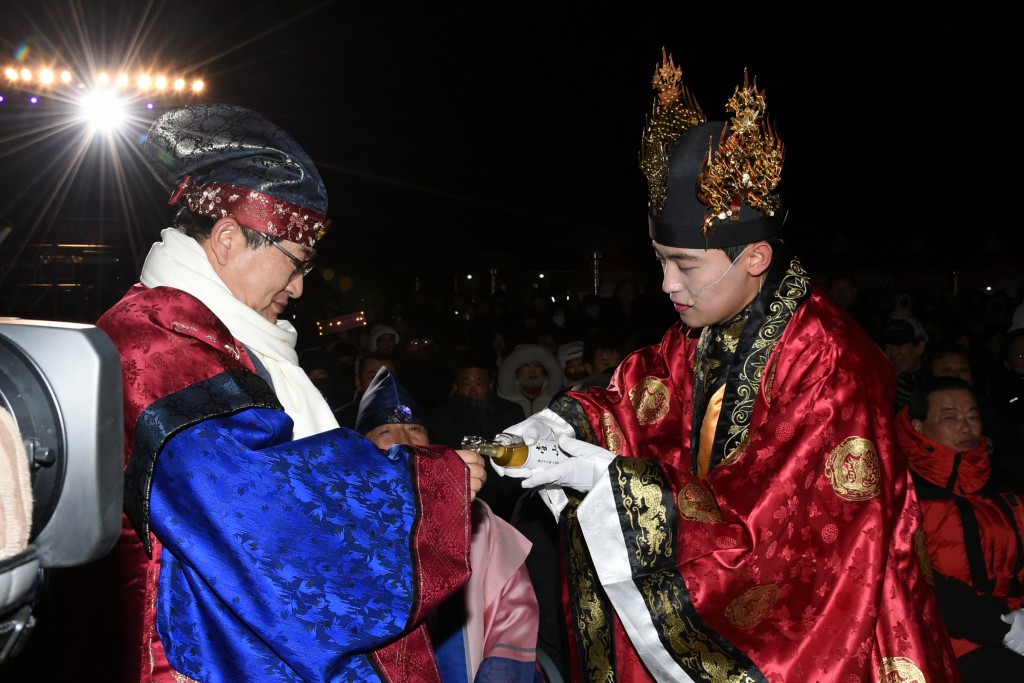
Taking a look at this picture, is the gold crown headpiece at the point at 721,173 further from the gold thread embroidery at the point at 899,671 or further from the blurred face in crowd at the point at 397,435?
the blurred face in crowd at the point at 397,435

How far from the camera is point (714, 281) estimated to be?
2.96 metres

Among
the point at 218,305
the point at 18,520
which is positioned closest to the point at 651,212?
the point at 218,305

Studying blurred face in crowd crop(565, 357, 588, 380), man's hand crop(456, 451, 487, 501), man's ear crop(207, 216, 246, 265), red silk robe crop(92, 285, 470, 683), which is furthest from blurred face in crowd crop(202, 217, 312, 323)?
blurred face in crowd crop(565, 357, 588, 380)

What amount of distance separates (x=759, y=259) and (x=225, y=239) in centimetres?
170

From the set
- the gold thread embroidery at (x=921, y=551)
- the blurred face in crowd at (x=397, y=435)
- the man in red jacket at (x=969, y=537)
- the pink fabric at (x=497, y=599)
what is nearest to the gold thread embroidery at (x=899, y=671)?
the gold thread embroidery at (x=921, y=551)

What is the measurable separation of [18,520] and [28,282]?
9099mm

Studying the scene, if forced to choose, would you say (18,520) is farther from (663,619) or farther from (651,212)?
(651,212)

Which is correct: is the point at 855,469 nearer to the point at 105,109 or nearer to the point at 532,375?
the point at 532,375

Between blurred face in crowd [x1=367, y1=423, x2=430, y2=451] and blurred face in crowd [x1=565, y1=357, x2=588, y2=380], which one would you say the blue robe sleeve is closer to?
blurred face in crowd [x1=367, y1=423, x2=430, y2=451]

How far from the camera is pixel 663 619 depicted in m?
2.60

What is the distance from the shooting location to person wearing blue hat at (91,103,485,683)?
1.94 meters

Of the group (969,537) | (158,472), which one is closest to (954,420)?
(969,537)

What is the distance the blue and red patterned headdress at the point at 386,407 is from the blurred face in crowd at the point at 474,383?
1979mm

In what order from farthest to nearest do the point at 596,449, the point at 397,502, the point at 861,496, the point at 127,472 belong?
Result: the point at 596,449 < the point at 861,496 < the point at 397,502 < the point at 127,472
